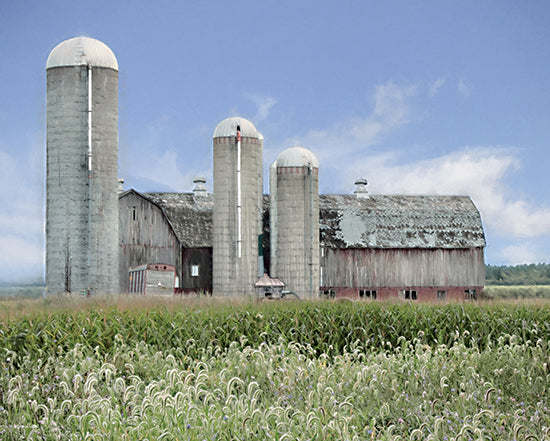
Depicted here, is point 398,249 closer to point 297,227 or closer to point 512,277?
point 297,227

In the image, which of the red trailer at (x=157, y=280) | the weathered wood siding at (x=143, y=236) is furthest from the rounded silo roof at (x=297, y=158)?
the red trailer at (x=157, y=280)

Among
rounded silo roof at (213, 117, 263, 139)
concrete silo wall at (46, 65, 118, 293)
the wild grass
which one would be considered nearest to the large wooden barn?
the wild grass

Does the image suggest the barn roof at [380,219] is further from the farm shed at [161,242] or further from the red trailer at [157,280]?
the red trailer at [157,280]

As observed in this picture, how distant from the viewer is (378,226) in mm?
41656

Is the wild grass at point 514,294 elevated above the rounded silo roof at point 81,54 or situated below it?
below

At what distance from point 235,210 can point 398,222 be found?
550 inches

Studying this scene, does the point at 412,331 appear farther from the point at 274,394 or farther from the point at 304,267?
the point at 304,267

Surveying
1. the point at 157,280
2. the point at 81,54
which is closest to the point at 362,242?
the point at 157,280

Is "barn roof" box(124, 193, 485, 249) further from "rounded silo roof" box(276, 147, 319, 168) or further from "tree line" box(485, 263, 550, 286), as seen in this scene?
"tree line" box(485, 263, 550, 286)

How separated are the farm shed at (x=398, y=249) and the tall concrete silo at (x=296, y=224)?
4.74 m

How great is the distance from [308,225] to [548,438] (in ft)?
89.7

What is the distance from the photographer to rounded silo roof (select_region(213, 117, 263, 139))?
32438 millimetres

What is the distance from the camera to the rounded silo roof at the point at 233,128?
3244 cm

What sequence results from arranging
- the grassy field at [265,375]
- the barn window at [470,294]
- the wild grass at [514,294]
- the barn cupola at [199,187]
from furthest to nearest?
1. the barn window at [470,294]
2. the barn cupola at [199,187]
3. the wild grass at [514,294]
4. the grassy field at [265,375]
